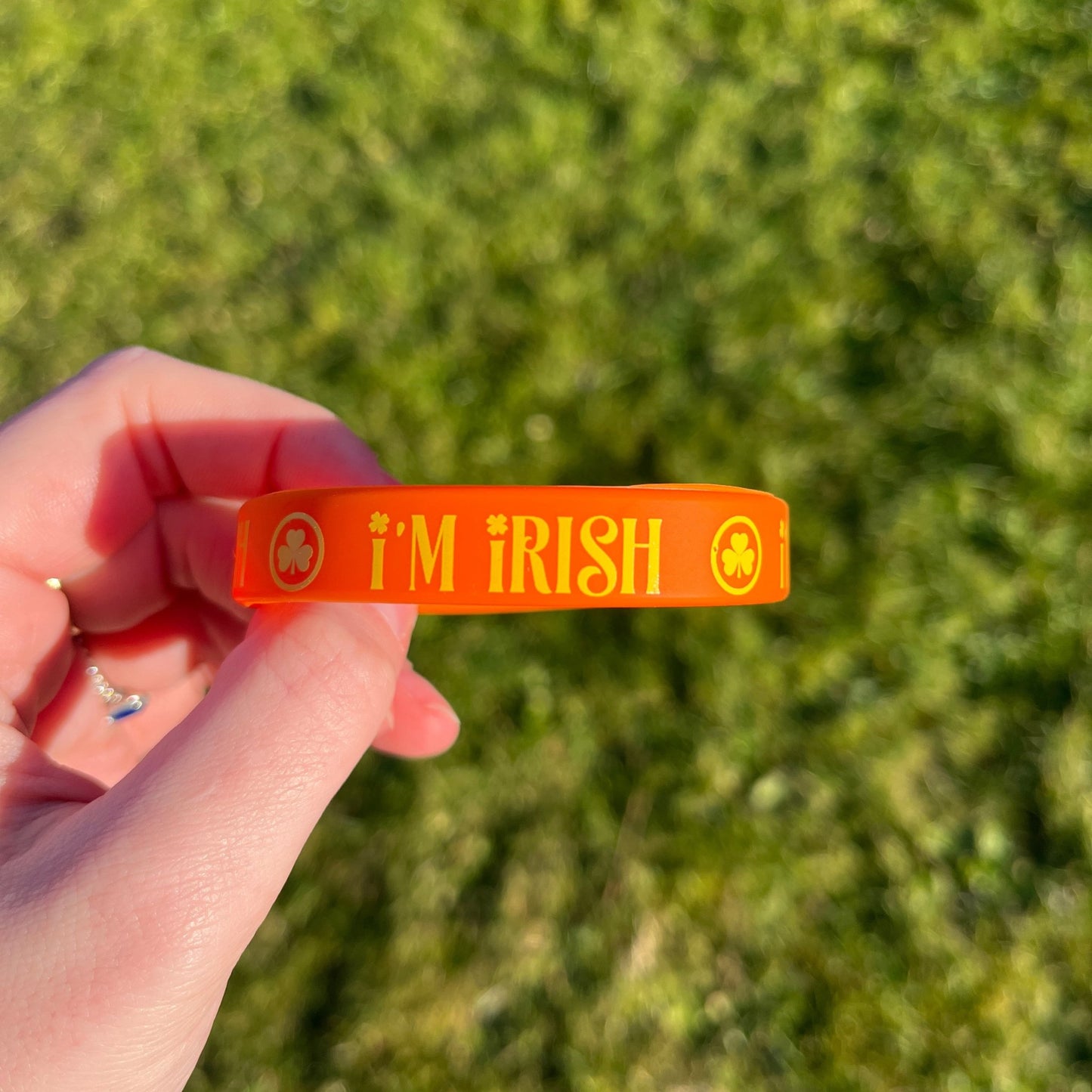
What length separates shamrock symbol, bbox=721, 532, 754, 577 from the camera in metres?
1.50

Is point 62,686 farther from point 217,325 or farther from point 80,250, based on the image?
point 80,250

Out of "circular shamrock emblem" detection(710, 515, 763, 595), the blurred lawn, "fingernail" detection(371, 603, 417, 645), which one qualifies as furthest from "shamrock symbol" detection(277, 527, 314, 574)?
the blurred lawn

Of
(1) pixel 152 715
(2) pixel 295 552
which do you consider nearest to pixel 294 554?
(2) pixel 295 552

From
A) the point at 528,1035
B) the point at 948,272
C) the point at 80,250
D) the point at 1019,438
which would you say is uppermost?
the point at 80,250

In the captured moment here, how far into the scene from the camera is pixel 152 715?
2223 millimetres

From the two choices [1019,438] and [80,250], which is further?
[80,250]

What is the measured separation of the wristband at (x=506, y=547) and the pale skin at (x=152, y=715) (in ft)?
0.42

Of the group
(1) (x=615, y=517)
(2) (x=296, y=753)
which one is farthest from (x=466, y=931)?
(1) (x=615, y=517)

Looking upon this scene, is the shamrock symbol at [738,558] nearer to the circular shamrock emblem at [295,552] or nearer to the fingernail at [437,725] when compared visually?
the circular shamrock emblem at [295,552]

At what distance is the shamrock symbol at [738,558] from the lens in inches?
59.1

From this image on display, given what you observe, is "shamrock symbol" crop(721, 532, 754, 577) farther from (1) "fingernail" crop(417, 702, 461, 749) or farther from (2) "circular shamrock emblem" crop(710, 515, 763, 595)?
(1) "fingernail" crop(417, 702, 461, 749)

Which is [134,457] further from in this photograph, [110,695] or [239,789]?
[239,789]

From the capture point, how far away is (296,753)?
1371 millimetres

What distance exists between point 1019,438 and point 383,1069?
2.67 meters
